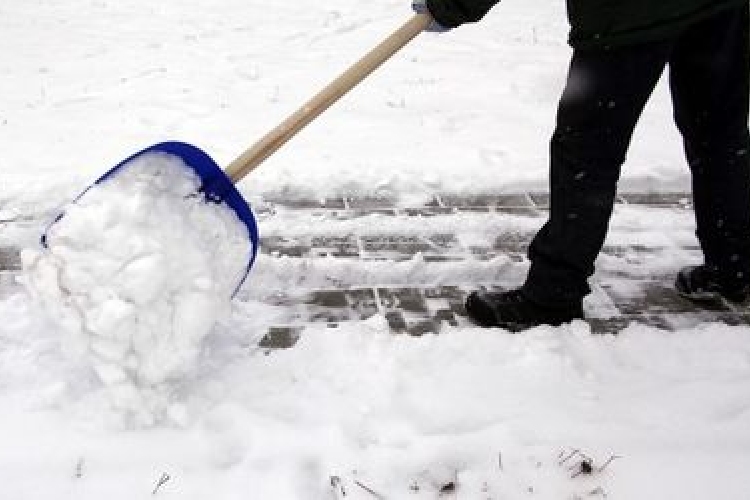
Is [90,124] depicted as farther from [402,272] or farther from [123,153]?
[402,272]

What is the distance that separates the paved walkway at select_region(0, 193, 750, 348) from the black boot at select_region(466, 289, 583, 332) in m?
0.09

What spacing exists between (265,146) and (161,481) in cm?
102

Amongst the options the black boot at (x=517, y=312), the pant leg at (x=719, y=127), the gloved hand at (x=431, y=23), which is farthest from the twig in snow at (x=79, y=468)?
the pant leg at (x=719, y=127)

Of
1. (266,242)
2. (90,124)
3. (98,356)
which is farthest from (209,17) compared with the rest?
(98,356)

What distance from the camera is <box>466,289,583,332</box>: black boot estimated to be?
8.18 ft

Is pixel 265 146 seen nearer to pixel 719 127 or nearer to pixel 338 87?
pixel 338 87

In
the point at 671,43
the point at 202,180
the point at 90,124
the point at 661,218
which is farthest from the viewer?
the point at 90,124

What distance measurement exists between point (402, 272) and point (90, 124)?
244 centimetres

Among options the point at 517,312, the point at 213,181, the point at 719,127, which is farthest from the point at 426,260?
the point at 719,127

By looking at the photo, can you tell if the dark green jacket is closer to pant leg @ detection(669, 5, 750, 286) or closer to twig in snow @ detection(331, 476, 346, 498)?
pant leg @ detection(669, 5, 750, 286)

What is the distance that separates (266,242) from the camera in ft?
10.0

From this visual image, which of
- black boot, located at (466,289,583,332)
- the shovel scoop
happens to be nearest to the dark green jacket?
the shovel scoop

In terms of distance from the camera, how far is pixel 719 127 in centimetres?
245

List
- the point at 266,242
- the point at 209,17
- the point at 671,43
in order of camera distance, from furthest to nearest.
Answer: the point at 209,17, the point at 266,242, the point at 671,43
